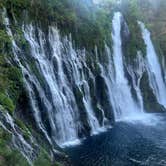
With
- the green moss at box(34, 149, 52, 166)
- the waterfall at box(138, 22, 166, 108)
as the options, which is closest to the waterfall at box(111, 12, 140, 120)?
the waterfall at box(138, 22, 166, 108)

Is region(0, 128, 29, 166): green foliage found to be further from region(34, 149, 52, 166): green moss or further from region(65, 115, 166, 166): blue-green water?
region(65, 115, 166, 166): blue-green water

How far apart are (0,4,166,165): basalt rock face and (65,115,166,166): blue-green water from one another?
109 cm

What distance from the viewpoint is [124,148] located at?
23.0 meters

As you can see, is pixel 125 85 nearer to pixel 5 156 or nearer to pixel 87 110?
pixel 87 110

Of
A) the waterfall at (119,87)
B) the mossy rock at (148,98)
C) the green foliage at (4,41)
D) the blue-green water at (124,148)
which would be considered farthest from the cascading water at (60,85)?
the mossy rock at (148,98)

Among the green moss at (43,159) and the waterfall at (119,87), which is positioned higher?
the waterfall at (119,87)

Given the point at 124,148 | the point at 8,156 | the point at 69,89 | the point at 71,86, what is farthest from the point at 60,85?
the point at 8,156

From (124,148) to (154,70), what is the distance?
18.6 metres

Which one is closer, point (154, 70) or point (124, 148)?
point (124, 148)

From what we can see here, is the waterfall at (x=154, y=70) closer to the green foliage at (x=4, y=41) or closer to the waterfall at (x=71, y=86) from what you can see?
the waterfall at (x=71, y=86)

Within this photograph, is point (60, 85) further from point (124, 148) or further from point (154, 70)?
point (154, 70)

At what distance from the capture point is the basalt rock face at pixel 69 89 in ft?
66.2

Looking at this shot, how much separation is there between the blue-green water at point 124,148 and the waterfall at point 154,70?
35.0 ft

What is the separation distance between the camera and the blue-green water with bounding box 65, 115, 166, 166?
20.8m
